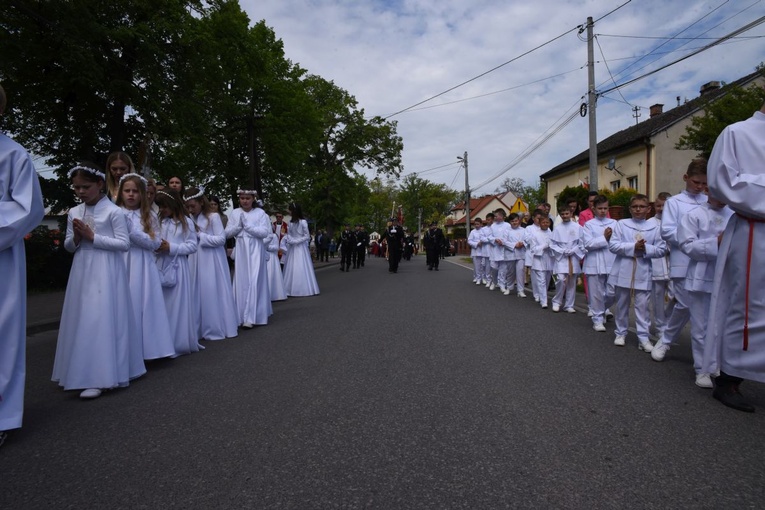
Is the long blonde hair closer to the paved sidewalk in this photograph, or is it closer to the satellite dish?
the paved sidewalk

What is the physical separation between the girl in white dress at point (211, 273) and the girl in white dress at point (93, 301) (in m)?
2.31

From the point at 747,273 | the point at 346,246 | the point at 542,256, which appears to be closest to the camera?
the point at 747,273

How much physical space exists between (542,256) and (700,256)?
611 centimetres

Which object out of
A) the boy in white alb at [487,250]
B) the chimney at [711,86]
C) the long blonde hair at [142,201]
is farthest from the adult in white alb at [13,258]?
the chimney at [711,86]

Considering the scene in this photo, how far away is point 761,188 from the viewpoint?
3.62m

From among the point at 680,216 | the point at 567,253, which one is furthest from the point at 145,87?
the point at 680,216

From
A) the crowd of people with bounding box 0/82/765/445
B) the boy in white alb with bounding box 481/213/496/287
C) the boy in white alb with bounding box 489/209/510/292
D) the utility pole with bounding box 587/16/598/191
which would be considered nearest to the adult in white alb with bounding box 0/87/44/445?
the crowd of people with bounding box 0/82/765/445

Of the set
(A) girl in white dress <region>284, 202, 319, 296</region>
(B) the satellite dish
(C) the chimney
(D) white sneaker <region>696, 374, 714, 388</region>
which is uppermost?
(C) the chimney

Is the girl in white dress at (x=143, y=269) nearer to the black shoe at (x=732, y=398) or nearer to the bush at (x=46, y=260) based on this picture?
the black shoe at (x=732, y=398)

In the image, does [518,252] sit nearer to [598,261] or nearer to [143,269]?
[598,261]

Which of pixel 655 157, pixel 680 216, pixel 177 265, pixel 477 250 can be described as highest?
pixel 655 157

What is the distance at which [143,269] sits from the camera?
5.37 meters

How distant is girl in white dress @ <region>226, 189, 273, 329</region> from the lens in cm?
816

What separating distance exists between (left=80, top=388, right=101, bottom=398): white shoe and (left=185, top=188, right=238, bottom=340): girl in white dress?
2.63 meters
